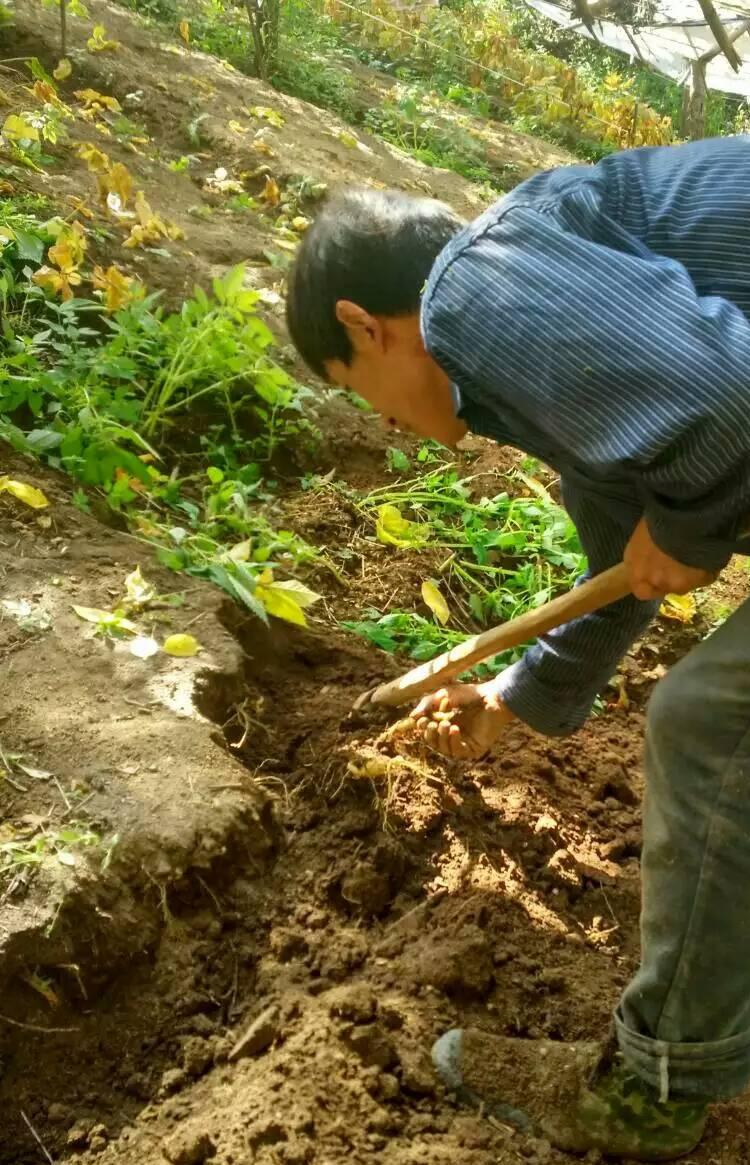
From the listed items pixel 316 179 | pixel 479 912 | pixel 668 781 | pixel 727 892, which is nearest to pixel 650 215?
pixel 668 781

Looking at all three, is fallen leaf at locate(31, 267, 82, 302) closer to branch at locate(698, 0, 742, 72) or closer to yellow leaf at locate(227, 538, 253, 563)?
yellow leaf at locate(227, 538, 253, 563)

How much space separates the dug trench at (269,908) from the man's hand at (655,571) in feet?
2.35

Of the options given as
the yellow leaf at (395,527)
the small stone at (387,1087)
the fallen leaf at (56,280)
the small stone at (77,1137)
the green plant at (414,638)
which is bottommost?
the small stone at (77,1137)

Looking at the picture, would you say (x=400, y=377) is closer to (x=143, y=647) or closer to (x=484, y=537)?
(x=143, y=647)

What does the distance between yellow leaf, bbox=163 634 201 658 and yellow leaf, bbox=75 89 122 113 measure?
3.27 metres

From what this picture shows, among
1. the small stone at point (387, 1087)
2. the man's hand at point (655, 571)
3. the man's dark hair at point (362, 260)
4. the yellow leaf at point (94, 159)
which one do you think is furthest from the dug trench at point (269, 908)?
Answer: the yellow leaf at point (94, 159)

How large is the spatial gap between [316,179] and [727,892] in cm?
407

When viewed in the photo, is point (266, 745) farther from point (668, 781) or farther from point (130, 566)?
point (668, 781)

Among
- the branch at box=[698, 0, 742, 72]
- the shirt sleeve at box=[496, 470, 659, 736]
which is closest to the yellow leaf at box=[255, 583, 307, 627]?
the shirt sleeve at box=[496, 470, 659, 736]

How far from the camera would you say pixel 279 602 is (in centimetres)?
233

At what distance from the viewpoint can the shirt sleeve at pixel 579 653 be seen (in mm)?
1869

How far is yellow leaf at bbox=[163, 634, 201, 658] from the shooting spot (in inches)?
83.8

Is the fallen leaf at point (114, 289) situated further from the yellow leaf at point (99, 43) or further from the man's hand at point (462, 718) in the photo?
the yellow leaf at point (99, 43)

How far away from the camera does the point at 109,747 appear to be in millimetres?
1892
